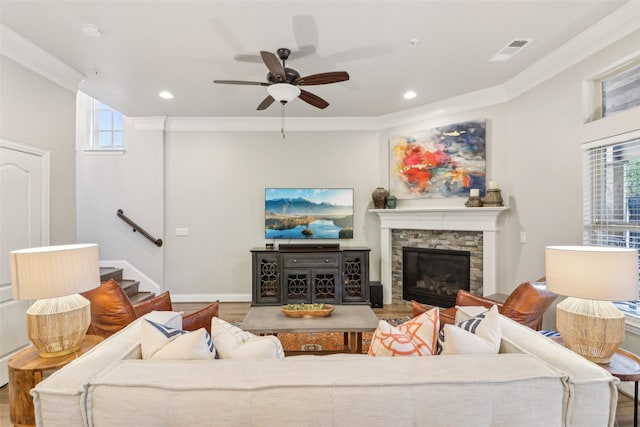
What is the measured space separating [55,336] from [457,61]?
12.7 feet

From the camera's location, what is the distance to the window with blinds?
2426 millimetres

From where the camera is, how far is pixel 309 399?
106 cm

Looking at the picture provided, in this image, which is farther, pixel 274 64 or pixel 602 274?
pixel 274 64

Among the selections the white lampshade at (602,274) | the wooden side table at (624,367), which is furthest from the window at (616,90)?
the wooden side table at (624,367)

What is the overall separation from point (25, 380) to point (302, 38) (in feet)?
9.49

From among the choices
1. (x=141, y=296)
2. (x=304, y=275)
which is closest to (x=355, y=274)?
(x=304, y=275)

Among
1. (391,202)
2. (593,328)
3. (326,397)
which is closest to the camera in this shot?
(326,397)

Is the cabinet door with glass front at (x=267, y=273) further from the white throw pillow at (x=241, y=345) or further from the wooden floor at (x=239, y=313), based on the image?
the white throw pillow at (x=241, y=345)

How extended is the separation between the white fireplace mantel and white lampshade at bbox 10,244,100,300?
148 inches

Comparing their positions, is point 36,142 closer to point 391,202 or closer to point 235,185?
point 235,185

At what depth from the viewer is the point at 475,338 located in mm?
1449

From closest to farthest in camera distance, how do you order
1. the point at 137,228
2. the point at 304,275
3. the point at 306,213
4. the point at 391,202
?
the point at 304,275 < the point at 391,202 < the point at 137,228 < the point at 306,213

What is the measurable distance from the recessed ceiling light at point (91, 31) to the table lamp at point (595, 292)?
145 inches

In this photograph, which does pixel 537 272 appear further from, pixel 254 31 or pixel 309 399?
pixel 254 31
